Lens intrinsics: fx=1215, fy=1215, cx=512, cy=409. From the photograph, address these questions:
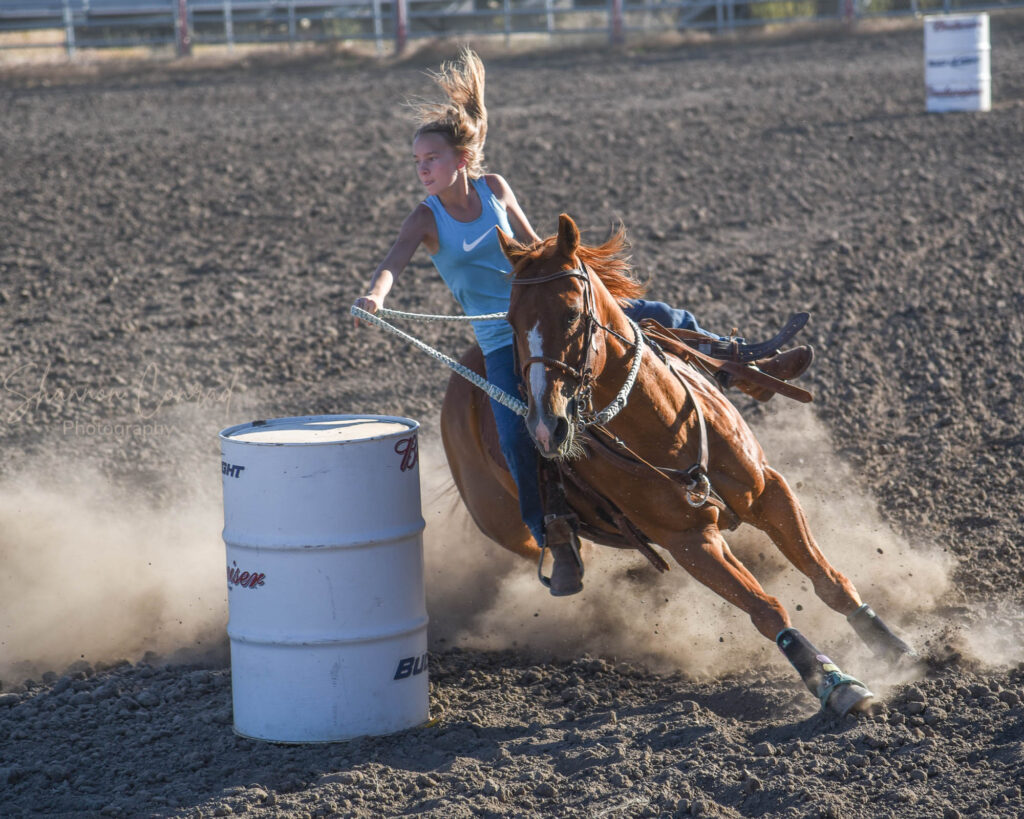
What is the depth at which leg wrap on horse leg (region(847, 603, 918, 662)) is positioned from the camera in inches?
188

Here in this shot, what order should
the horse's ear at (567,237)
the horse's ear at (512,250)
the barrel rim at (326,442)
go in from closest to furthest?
the horse's ear at (567,237), the horse's ear at (512,250), the barrel rim at (326,442)

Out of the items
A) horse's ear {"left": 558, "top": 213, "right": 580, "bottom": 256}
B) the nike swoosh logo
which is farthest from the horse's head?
the nike swoosh logo

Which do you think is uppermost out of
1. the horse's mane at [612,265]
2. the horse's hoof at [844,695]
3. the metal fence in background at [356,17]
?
the metal fence in background at [356,17]

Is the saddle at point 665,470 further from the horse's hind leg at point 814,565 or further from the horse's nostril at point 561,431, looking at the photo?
the horse's nostril at point 561,431

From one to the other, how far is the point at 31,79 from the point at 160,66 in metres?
1.93

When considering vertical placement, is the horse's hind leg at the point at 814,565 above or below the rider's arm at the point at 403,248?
below

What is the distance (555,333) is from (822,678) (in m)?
1.67

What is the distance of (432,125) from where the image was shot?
15.9ft

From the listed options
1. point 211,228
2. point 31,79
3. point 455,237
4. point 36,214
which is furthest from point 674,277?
point 31,79

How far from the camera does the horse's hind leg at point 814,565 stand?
4.79 meters

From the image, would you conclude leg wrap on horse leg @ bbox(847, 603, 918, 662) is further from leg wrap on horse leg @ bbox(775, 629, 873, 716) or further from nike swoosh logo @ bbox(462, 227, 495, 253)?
nike swoosh logo @ bbox(462, 227, 495, 253)

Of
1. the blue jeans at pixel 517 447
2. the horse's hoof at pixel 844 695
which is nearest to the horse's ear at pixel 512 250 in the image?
the blue jeans at pixel 517 447

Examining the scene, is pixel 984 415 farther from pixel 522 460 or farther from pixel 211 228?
pixel 211 228

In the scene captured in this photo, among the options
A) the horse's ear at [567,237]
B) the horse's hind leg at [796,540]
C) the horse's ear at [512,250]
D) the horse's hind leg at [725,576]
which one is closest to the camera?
the horse's ear at [567,237]
